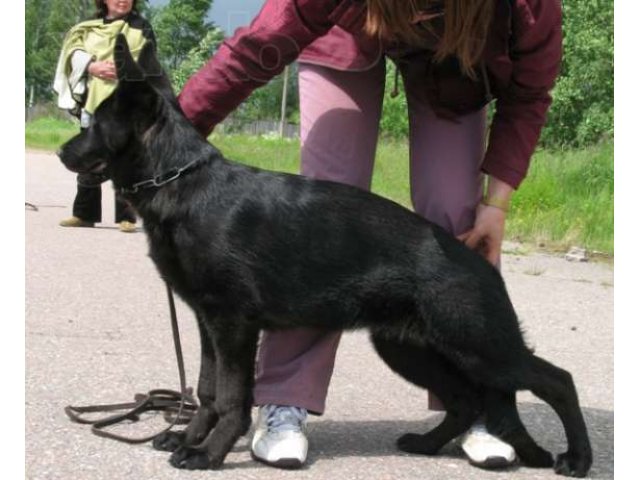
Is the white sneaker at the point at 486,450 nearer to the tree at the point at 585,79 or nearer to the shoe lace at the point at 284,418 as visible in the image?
the shoe lace at the point at 284,418

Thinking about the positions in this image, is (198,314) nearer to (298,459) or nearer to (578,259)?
(298,459)

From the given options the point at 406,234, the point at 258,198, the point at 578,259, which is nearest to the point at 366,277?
the point at 406,234

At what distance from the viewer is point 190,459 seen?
134 inches

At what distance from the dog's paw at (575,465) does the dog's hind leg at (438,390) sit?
381mm

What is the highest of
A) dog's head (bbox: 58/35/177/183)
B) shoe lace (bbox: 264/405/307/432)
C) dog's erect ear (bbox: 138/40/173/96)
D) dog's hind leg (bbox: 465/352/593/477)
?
dog's erect ear (bbox: 138/40/173/96)

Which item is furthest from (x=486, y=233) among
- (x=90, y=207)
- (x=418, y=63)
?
(x=90, y=207)

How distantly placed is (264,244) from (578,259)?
263 inches

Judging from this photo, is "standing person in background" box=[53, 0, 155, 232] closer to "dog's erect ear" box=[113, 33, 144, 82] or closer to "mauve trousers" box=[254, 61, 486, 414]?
"mauve trousers" box=[254, 61, 486, 414]

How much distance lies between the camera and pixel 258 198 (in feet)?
11.3

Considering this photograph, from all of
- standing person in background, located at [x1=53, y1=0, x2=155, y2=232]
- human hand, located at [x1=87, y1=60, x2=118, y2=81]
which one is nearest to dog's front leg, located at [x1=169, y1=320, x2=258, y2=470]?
human hand, located at [x1=87, y1=60, x2=118, y2=81]

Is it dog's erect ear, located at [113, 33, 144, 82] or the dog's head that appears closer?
dog's erect ear, located at [113, 33, 144, 82]

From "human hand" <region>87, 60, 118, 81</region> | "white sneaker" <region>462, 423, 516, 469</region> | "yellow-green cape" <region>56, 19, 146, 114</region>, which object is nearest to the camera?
"white sneaker" <region>462, 423, 516, 469</region>

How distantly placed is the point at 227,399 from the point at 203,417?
0.75ft

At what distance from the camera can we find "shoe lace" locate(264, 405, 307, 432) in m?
3.64
